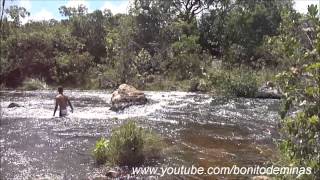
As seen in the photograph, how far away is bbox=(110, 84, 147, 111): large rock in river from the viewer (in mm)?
20141

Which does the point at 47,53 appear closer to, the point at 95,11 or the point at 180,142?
the point at 95,11

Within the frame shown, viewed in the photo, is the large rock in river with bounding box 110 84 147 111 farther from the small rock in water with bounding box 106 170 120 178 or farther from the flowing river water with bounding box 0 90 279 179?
the small rock in water with bounding box 106 170 120 178

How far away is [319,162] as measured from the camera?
5109 millimetres

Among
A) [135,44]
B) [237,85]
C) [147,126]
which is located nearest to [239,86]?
[237,85]

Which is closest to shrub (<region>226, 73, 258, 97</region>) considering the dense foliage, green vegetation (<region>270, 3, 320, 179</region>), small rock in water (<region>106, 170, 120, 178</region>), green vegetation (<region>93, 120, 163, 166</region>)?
the dense foliage

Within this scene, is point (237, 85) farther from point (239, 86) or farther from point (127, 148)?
point (127, 148)

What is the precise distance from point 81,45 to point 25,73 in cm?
554

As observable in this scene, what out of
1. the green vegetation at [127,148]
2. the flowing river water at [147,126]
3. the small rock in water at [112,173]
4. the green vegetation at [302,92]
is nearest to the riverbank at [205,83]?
the flowing river water at [147,126]

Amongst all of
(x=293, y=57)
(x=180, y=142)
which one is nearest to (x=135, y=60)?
(x=180, y=142)

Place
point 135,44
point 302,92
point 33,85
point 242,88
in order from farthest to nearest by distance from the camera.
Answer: point 135,44 < point 33,85 < point 242,88 < point 302,92

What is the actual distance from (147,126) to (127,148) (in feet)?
16.6

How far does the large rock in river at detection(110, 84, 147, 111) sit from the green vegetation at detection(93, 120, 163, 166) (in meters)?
9.23

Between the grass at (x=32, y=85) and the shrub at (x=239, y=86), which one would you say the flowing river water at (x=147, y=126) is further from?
the grass at (x=32, y=85)

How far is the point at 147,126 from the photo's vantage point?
15203 mm
